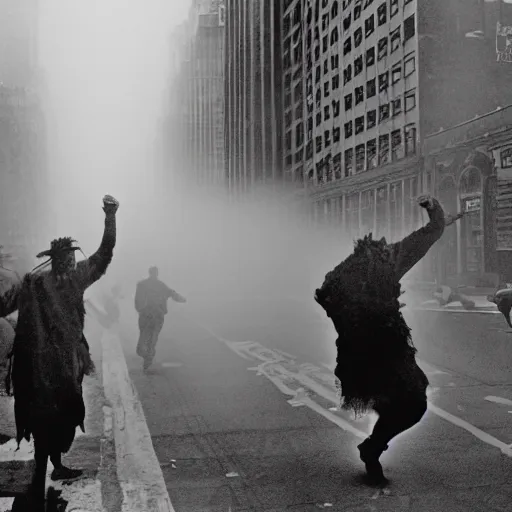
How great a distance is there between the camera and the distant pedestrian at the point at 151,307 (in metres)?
9.85

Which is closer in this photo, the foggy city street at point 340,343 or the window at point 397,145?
the foggy city street at point 340,343

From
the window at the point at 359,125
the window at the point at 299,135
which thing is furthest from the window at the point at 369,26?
the window at the point at 299,135

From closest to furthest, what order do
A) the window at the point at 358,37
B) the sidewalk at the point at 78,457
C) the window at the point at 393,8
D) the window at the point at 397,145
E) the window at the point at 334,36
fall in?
the sidewalk at the point at 78,457, the window at the point at 397,145, the window at the point at 393,8, the window at the point at 358,37, the window at the point at 334,36

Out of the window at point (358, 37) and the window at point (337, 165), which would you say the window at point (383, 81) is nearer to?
the window at point (358, 37)

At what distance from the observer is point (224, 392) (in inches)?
306

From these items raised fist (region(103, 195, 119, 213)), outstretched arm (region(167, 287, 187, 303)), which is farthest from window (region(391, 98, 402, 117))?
raised fist (region(103, 195, 119, 213))

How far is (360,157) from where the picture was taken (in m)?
38.0

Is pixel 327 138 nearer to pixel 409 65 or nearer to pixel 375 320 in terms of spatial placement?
pixel 409 65

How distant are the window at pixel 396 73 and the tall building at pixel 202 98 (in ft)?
344

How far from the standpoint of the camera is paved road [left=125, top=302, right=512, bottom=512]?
398 centimetres

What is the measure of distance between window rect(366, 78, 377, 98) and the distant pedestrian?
2872cm

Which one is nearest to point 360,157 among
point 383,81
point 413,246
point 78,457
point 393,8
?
point 383,81

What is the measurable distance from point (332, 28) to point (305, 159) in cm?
1053

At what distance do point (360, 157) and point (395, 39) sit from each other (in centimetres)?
733
